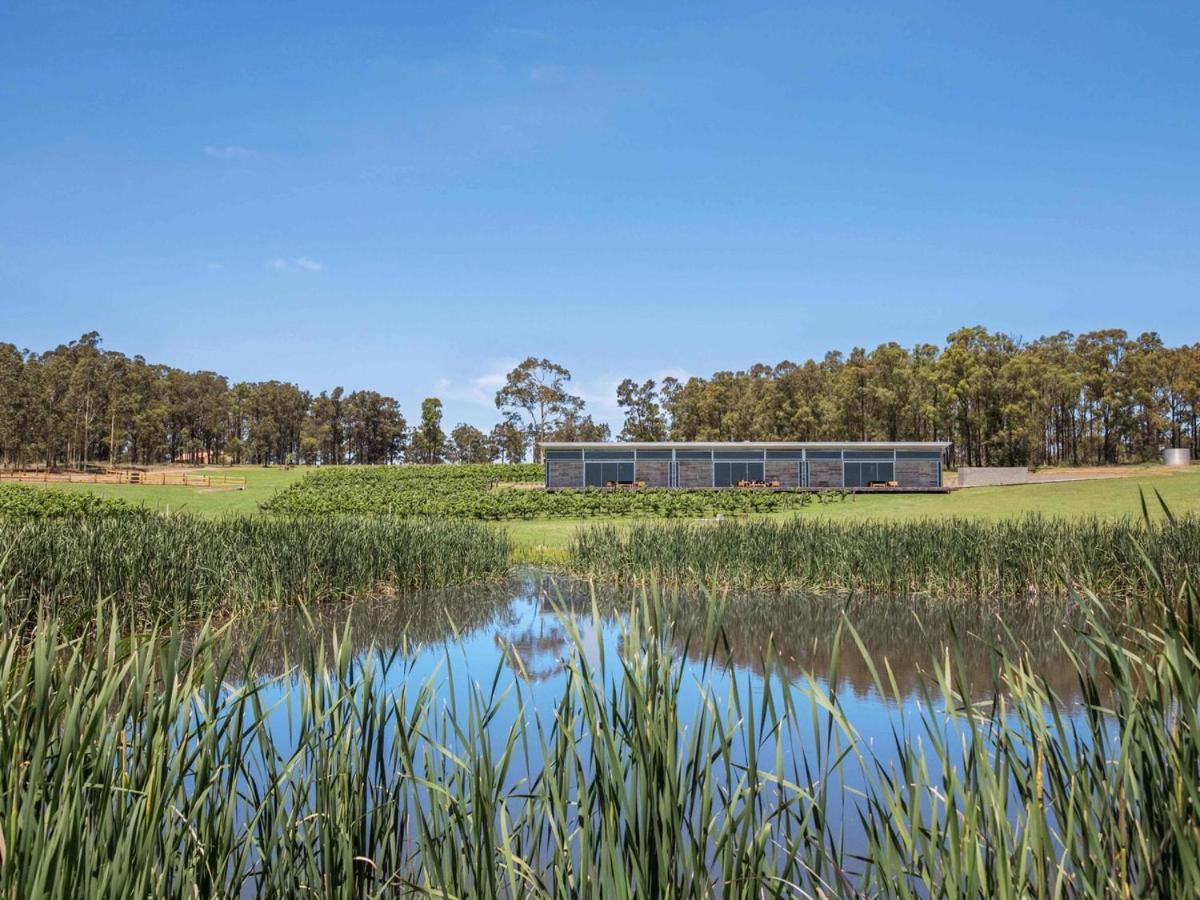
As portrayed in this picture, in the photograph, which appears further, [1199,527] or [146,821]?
[1199,527]

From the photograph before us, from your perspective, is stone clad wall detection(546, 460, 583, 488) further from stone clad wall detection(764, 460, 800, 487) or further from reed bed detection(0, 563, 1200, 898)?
reed bed detection(0, 563, 1200, 898)

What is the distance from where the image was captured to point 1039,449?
208 feet

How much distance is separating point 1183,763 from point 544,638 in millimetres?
9383

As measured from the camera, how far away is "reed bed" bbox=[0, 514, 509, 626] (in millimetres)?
9242

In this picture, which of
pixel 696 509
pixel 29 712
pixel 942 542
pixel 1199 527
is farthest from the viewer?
pixel 696 509

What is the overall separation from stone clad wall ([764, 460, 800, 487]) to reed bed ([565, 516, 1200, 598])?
27.2 metres

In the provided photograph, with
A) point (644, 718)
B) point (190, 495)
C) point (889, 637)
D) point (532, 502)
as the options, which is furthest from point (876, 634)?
point (190, 495)

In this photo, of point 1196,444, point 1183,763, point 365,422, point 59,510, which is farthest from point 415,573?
point 365,422

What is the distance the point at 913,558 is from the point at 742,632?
4.07 metres

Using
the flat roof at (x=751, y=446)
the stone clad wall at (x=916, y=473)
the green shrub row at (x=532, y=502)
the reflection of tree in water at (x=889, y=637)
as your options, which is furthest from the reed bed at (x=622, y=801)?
the stone clad wall at (x=916, y=473)

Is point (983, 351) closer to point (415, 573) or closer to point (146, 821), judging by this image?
point (415, 573)

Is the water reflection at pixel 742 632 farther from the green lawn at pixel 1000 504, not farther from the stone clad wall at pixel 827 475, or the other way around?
the stone clad wall at pixel 827 475

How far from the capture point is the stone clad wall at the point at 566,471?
42625 mm

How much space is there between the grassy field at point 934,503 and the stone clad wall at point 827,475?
4.04 meters
